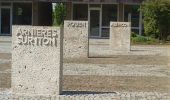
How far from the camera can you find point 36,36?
12.4m

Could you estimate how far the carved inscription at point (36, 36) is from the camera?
40.4 feet

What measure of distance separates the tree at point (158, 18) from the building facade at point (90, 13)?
386 centimetres

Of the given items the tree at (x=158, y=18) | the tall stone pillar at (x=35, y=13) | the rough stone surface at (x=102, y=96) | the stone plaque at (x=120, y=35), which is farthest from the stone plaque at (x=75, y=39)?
the tall stone pillar at (x=35, y=13)

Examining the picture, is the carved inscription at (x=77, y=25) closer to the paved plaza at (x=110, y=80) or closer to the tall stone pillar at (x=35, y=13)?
the paved plaza at (x=110, y=80)

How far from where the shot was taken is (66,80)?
15.4m

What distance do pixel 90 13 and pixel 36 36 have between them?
3489cm

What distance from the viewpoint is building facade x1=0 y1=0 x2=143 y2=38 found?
46.6 metres

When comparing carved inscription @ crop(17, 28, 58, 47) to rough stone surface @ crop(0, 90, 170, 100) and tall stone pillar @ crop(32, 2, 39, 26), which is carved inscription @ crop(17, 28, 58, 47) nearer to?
rough stone surface @ crop(0, 90, 170, 100)

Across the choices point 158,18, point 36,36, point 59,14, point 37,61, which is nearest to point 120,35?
point 158,18

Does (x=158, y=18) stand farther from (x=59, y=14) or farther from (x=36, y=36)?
(x=36, y=36)

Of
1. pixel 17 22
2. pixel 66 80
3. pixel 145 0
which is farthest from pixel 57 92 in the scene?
pixel 17 22

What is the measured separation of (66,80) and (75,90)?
2.16 metres

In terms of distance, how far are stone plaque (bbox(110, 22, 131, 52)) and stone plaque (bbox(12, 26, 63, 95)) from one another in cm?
1579

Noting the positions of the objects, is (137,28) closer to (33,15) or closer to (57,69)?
(33,15)
